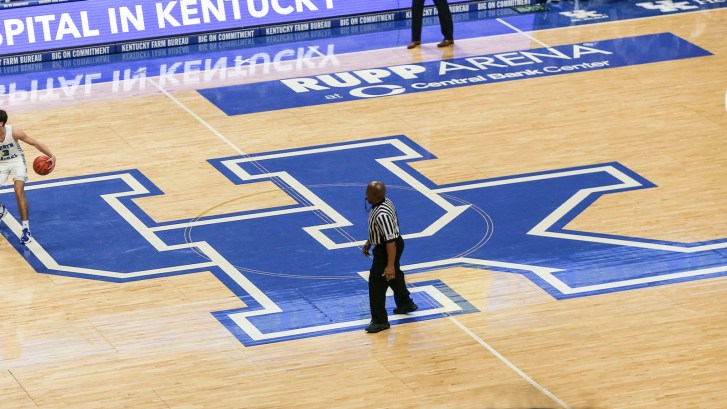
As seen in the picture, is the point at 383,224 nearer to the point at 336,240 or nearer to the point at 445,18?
the point at 336,240

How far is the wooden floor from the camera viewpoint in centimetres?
1584

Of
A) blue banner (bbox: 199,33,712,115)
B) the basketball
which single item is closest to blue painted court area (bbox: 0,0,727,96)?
blue banner (bbox: 199,33,712,115)

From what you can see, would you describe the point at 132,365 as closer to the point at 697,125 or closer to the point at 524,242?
the point at 524,242

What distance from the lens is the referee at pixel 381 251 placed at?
1652 cm

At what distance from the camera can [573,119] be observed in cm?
2394

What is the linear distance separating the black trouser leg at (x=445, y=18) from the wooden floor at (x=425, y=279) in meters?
2.65

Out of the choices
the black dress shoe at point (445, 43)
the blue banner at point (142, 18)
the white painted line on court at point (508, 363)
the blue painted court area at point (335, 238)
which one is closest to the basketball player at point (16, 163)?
the blue painted court area at point (335, 238)

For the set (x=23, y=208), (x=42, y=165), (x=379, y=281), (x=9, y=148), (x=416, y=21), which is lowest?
(x=23, y=208)

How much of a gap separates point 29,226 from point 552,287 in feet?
23.0

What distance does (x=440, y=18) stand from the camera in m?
27.8

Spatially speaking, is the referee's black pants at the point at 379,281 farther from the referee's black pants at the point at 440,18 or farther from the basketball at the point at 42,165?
the referee's black pants at the point at 440,18

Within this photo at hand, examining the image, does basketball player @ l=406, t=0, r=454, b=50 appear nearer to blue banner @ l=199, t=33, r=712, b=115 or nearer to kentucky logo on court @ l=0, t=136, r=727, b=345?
blue banner @ l=199, t=33, r=712, b=115

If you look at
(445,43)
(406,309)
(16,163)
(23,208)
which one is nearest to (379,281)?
(406,309)

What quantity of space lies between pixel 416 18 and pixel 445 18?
1.72 feet
